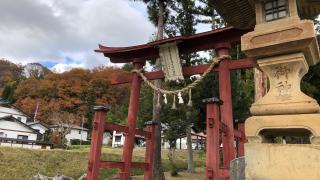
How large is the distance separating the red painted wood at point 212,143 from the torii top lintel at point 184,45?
303 cm

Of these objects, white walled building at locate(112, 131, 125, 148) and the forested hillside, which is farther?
the forested hillside

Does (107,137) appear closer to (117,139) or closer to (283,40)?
(117,139)

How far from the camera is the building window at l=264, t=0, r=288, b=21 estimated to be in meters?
4.38

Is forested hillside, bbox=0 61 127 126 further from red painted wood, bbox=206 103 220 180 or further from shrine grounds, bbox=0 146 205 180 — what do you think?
red painted wood, bbox=206 103 220 180

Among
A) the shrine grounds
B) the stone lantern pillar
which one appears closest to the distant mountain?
the shrine grounds

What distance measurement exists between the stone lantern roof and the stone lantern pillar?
23.1 inches

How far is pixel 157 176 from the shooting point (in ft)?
45.8

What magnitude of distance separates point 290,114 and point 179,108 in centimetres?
1397

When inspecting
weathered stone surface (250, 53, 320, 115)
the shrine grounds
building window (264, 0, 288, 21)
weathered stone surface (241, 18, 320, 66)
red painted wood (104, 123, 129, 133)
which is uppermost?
building window (264, 0, 288, 21)

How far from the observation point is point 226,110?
775 centimetres

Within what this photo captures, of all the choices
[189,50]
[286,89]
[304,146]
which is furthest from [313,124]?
[189,50]

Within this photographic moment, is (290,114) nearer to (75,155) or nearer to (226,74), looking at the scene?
(226,74)

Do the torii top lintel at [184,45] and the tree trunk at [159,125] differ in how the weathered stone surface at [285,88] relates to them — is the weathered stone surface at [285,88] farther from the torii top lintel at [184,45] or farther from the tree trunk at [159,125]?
the tree trunk at [159,125]

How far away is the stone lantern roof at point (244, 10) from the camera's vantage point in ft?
15.5
